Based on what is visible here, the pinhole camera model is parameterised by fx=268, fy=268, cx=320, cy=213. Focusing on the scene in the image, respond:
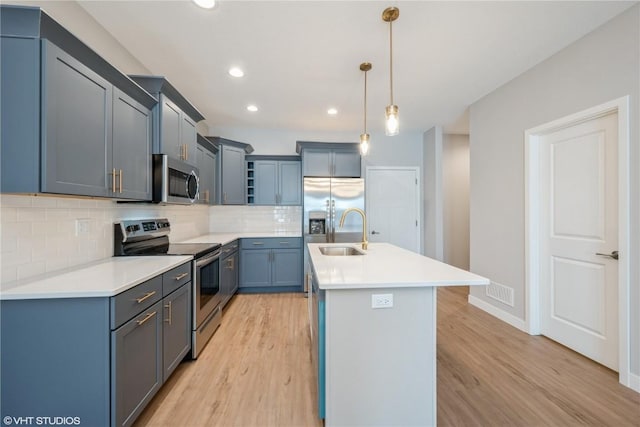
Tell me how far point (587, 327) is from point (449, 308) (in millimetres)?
1350

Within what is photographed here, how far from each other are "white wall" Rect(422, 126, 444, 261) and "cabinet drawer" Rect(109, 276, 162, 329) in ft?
13.8

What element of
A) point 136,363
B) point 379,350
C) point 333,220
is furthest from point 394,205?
point 136,363

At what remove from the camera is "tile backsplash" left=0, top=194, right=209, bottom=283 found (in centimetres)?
142

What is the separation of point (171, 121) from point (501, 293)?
3902 millimetres

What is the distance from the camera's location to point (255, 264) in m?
4.14

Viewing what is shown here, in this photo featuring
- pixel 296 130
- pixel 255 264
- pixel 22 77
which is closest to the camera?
pixel 22 77

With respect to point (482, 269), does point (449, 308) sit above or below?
below

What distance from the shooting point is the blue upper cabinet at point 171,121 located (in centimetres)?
219

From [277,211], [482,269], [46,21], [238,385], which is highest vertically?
[46,21]

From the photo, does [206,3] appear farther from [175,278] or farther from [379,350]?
[379,350]

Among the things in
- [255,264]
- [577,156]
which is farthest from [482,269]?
[255,264]

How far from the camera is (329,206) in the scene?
418 centimetres

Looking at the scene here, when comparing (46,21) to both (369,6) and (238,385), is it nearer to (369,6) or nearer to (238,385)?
(369,6)

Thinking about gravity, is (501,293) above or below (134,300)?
below
